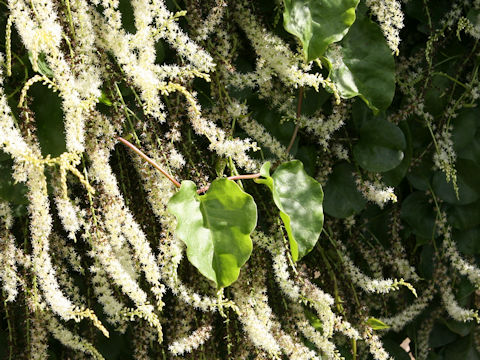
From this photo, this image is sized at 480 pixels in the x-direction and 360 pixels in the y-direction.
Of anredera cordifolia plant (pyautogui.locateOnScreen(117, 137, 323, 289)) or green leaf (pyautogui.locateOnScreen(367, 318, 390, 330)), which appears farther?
green leaf (pyautogui.locateOnScreen(367, 318, 390, 330))

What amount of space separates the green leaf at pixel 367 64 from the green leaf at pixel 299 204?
0.62 feet

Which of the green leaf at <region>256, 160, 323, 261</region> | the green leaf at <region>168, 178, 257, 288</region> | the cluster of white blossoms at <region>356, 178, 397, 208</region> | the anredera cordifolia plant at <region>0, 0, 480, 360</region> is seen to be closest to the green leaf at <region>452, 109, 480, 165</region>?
the anredera cordifolia plant at <region>0, 0, 480, 360</region>

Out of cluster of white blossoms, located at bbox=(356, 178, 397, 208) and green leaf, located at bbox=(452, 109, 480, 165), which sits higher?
green leaf, located at bbox=(452, 109, 480, 165)

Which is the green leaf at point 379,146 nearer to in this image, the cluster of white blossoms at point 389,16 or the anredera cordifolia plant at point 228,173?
the anredera cordifolia plant at point 228,173

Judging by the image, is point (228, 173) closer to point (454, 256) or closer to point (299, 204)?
point (299, 204)

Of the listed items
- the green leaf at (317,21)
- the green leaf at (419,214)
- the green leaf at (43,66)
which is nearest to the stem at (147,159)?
the green leaf at (43,66)

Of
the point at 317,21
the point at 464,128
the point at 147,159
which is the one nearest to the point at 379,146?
the point at 464,128

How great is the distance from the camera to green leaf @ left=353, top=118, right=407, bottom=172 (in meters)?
1.09

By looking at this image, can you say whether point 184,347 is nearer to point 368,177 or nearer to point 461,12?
point 368,177

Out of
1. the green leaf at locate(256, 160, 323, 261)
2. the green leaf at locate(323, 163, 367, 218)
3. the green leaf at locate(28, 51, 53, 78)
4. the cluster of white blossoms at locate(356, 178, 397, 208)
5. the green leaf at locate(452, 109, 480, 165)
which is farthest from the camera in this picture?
the green leaf at locate(452, 109, 480, 165)

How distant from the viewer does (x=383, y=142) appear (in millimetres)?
1105

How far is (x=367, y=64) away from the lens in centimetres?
98

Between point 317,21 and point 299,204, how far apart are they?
0.95 ft

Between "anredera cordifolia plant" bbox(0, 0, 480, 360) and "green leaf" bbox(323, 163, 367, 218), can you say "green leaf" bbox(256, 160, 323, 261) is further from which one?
"green leaf" bbox(323, 163, 367, 218)
